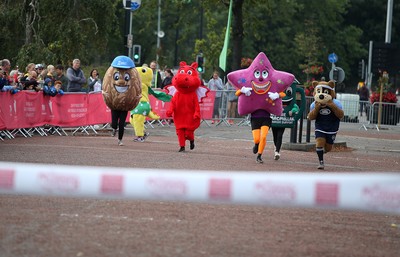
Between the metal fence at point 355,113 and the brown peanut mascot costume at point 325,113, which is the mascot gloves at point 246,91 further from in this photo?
the metal fence at point 355,113

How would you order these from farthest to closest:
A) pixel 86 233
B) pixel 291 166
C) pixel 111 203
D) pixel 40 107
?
1. pixel 40 107
2. pixel 291 166
3. pixel 111 203
4. pixel 86 233

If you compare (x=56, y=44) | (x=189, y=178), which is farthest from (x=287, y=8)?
(x=189, y=178)

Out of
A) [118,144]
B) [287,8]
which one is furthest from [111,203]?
[287,8]

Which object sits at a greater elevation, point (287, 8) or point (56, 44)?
point (287, 8)

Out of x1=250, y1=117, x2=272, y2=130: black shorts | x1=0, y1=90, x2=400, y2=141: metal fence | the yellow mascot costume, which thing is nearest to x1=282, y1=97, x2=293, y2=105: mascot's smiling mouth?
x1=250, y1=117, x2=272, y2=130: black shorts

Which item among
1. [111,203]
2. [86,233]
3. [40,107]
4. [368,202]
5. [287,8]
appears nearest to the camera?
[368,202]

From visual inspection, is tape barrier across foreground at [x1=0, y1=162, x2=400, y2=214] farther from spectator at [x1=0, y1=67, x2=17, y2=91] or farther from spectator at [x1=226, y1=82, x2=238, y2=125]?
spectator at [x1=226, y1=82, x2=238, y2=125]

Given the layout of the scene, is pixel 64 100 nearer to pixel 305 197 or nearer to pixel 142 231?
pixel 142 231

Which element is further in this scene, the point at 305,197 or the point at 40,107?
the point at 40,107

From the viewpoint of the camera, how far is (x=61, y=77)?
24.7 m

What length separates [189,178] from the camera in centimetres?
593

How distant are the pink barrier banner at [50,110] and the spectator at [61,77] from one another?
27.6 inches

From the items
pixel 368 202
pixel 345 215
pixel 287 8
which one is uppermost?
pixel 287 8

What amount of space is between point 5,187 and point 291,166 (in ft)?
36.5
